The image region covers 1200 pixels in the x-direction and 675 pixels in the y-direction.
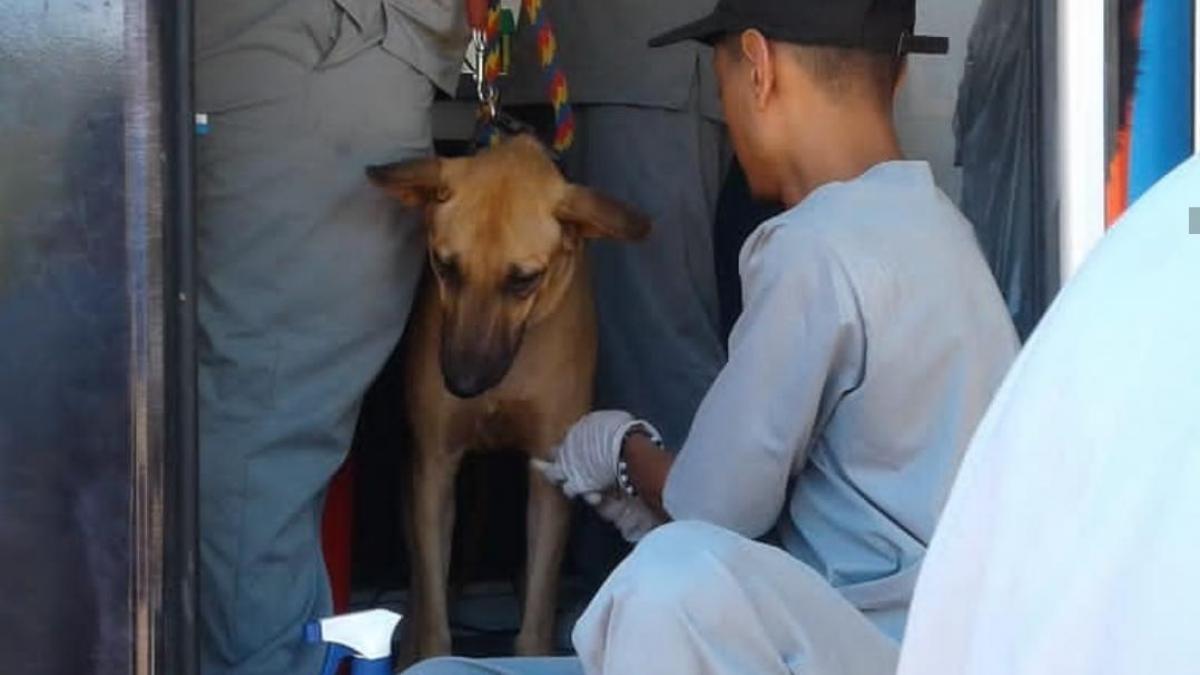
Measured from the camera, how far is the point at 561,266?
3719 millimetres

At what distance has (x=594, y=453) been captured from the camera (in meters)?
3.09

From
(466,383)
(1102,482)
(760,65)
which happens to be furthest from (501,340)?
(1102,482)

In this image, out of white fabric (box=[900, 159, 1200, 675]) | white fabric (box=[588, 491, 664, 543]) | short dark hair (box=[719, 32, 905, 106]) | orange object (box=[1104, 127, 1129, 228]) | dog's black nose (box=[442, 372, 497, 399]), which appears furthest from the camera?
dog's black nose (box=[442, 372, 497, 399])

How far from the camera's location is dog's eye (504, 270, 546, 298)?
3629 millimetres

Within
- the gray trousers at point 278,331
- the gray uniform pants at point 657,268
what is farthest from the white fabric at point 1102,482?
the gray uniform pants at point 657,268

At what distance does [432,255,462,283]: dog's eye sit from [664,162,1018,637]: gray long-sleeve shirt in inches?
41.2

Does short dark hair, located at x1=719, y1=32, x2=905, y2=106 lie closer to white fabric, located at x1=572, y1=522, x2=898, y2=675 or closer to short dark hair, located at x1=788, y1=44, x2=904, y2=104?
short dark hair, located at x1=788, y1=44, x2=904, y2=104

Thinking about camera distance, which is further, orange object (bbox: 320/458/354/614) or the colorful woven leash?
the colorful woven leash

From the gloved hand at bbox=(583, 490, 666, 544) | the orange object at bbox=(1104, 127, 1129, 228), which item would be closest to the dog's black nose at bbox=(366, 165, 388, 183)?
the gloved hand at bbox=(583, 490, 666, 544)

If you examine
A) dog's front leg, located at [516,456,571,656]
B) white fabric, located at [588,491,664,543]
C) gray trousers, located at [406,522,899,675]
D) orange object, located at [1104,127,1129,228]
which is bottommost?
dog's front leg, located at [516,456,571,656]

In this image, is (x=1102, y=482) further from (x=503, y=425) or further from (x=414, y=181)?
(x=503, y=425)

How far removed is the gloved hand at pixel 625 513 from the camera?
309 centimetres

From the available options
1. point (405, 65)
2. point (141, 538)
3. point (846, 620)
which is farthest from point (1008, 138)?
point (141, 538)

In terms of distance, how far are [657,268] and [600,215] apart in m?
0.38
